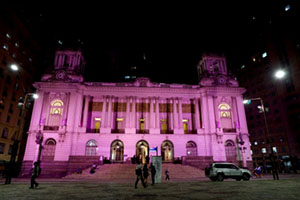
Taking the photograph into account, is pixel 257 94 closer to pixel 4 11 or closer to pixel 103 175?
pixel 103 175

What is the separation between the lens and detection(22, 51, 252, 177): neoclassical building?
116 ft

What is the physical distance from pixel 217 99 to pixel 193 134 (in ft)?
30.2

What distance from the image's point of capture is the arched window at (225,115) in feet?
131

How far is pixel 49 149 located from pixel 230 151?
34.0 m

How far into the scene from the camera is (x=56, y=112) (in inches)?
1491

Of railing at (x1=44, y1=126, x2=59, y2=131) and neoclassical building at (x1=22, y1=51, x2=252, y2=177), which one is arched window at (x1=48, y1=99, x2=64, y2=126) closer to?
neoclassical building at (x1=22, y1=51, x2=252, y2=177)

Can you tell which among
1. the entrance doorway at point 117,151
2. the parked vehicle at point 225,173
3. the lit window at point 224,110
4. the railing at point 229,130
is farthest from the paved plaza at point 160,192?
the lit window at point 224,110

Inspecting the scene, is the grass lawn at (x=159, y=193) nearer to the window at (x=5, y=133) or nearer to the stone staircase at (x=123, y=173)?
the stone staircase at (x=123, y=173)

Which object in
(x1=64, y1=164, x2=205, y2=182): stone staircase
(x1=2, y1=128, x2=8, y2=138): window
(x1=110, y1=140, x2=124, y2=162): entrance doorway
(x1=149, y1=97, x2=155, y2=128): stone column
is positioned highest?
(x1=149, y1=97, x2=155, y2=128): stone column

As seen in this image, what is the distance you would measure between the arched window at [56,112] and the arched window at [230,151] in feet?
107

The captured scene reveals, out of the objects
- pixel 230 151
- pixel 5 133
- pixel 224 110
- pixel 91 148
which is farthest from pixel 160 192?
pixel 5 133

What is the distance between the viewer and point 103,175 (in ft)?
86.6

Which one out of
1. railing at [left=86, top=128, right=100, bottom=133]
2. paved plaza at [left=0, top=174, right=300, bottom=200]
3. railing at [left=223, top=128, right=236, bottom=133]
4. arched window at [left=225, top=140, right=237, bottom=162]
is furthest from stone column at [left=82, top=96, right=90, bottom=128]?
arched window at [left=225, top=140, right=237, bottom=162]

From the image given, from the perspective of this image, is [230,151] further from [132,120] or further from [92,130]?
[92,130]
